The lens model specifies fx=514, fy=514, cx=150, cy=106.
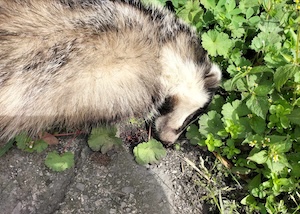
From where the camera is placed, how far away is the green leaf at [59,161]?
296 cm

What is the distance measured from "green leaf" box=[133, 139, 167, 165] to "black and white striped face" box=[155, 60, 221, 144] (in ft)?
0.21

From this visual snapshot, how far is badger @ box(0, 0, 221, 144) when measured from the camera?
2605 millimetres

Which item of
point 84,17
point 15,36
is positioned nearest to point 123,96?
point 84,17

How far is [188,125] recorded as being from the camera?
3.11 metres

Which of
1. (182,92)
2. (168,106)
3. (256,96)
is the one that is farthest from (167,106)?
(256,96)

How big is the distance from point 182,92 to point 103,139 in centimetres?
55

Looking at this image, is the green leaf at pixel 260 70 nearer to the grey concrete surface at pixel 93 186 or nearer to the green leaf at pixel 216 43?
the green leaf at pixel 216 43

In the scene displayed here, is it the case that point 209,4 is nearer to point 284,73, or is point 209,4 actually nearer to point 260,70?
point 260,70

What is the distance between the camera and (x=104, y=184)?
118 inches

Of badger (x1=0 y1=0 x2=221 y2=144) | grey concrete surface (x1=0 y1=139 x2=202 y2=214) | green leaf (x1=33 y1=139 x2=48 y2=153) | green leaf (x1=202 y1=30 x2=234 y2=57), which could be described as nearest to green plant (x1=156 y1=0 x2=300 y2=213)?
green leaf (x1=202 y1=30 x2=234 y2=57)

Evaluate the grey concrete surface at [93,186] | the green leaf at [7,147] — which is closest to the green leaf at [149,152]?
the grey concrete surface at [93,186]

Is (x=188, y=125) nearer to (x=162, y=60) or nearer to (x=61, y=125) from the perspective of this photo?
(x=162, y=60)

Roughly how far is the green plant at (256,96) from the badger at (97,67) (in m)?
0.15

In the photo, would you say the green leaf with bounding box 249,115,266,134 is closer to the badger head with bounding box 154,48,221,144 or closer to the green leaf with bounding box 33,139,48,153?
the badger head with bounding box 154,48,221,144
